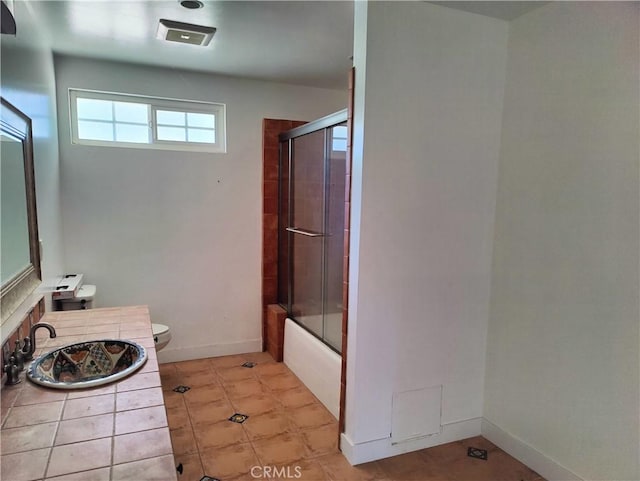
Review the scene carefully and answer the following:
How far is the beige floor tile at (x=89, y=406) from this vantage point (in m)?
1.21

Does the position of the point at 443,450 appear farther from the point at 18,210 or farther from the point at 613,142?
the point at 18,210

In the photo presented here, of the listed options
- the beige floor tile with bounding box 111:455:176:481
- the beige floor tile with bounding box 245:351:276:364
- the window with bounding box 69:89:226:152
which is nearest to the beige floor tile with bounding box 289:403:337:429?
the beige floor tile with bounding box 245:351:276:364

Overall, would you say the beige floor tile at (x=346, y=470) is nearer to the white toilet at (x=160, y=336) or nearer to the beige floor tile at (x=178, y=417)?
the beige floor tile at (x=178, y=417)

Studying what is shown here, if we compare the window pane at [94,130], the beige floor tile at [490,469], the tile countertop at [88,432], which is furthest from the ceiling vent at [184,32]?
the beige floor tile at [490,469]

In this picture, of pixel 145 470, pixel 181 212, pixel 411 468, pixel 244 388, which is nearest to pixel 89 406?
pixel 145 470

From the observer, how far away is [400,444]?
2264mm

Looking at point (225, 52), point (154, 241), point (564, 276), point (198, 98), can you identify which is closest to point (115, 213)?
point (154, 241)

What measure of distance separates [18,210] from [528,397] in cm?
263

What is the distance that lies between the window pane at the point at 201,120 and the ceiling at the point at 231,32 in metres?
0.39

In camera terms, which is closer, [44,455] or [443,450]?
[44,455]

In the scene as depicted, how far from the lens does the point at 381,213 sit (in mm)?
2092

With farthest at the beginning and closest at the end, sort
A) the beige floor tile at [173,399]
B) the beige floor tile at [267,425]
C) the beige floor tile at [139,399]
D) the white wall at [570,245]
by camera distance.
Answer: the beige floor tile at [173,399] → the beige floor tile at [267,425] → the white wall at [570,245] → the beige floor tile at [139,399]

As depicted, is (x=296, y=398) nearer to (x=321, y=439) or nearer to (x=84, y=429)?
(x=321, y=439)

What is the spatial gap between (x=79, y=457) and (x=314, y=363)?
202 cm
